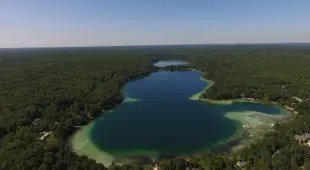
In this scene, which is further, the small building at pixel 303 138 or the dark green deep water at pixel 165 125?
the dark green deep water at pixel 165 125

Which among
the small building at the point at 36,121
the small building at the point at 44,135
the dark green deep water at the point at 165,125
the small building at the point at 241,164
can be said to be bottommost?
the dark green deep water at the point at 165,125

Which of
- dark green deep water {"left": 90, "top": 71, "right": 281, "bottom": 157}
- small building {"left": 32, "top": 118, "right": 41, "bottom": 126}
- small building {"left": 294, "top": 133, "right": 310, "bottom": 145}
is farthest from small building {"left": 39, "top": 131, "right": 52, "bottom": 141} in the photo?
small building {"left": 294, "top": 133, "right": 310, "bottom": 145}

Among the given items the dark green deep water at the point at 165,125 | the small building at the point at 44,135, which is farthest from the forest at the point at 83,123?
the dark green deep water at the point at 165,125

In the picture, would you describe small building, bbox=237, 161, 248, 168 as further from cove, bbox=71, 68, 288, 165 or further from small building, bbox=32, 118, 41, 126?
small building, bbox=32, 118, 41, 126

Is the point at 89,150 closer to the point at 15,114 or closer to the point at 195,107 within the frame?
the point at 15,114

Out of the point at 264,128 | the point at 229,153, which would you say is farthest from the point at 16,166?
the point at 264,128

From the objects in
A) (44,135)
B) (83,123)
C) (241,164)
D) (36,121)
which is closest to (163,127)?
(83,123)

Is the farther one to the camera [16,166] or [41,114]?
[41,114]

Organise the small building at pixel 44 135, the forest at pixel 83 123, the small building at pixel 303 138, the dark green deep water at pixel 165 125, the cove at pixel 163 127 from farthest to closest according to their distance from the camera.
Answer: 1. the small building at pixel 44 135
2. the dark green deep water at pixel 165 125
3. the cove at pixel 163 127
4. the small building at pixel 303 138
5. the forest at pixel 83 123

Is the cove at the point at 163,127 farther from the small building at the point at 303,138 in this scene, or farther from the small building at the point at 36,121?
the small building at the point at 303,138
